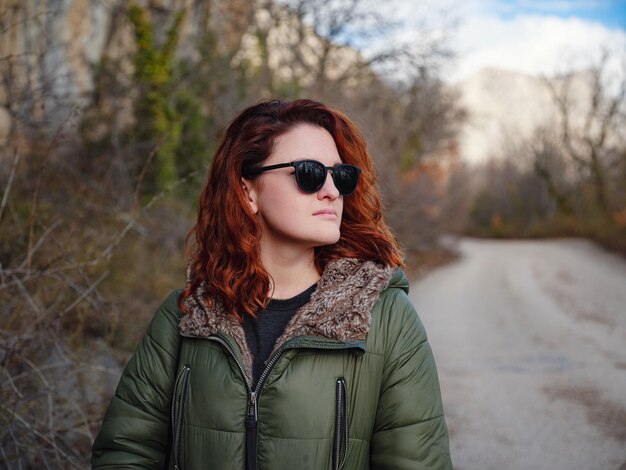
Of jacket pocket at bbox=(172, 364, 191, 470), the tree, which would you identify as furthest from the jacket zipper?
the tree

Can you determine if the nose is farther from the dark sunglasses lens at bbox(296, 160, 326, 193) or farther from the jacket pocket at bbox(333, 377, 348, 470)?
the jacket pocket at bbox(333, 377, 348, 470)

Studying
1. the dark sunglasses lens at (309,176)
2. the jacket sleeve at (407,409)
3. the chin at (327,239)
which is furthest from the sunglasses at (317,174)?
the jacket sleeve at (407,409)

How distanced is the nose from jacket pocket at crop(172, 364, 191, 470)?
2.23 ft

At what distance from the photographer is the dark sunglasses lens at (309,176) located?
2.01 m

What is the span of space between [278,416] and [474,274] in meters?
14.5

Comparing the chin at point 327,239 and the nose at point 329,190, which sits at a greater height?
the nose at point 329,190

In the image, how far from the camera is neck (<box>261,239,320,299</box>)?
6.87 feet

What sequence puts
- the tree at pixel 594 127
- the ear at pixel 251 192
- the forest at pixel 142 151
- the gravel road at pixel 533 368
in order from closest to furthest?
the ear at pixel 251 192, the forest at pixel 142 151, the gravel road at pixel 533 368, the tree at pixel 594 127

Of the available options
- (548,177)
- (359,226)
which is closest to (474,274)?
(359,226)

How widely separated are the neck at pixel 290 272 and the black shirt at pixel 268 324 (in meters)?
0.03

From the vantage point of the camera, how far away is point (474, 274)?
1564cm

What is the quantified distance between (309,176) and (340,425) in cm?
76

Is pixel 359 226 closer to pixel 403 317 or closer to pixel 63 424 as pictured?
pixel 403 317

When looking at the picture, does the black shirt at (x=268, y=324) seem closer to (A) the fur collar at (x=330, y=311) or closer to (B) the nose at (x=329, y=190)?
(A) the fur collar at (x=330, y=311)
